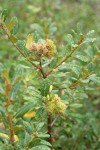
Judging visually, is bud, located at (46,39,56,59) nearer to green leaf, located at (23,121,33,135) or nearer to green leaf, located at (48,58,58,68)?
green leaf, located at (48,58,58,68)

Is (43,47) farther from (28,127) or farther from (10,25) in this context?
(28,127)

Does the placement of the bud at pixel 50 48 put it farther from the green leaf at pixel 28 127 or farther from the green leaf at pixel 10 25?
the green leaf at pixel 28 127

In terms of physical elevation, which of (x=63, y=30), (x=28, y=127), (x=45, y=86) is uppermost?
(x=63, y=30)

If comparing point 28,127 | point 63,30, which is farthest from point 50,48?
point 63,30

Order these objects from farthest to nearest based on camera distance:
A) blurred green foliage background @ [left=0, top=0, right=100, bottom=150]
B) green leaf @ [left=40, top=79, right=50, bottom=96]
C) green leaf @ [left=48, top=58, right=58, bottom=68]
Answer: blurred green foliage background @ [left=0, top=0, right=100, bottom=150] → green leaf @ [left=48, top=58, right=58, bottom=68] → green leaf @ [left=40, top=79, right=50, bottom=96]

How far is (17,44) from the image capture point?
1282mm

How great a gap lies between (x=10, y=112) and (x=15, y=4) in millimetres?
2588

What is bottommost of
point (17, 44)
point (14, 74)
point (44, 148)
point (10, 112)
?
point (44, 148)

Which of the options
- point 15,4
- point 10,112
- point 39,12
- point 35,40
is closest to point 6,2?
point 15,4

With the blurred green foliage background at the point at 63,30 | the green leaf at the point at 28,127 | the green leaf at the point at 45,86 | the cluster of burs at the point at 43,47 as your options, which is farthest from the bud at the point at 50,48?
the blurred green foliage background at the point at 63,30

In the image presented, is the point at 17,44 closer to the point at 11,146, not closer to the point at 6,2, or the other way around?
the point at 11,146

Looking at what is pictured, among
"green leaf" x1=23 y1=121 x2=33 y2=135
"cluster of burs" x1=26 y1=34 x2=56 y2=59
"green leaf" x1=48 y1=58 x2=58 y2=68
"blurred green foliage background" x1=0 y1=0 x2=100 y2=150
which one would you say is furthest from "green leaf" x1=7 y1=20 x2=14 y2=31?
"blurred green foliage background" x1=0 y1=0 x2=100 y2=150

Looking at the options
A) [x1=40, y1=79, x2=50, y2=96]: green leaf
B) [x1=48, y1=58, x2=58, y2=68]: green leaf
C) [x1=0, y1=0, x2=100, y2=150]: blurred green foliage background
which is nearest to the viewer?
[x1=40, y1=79, x2=50, y2=96]: green leaf

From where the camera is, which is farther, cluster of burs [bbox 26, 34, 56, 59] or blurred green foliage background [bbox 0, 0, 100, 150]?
blurred green foliage background [bbox 0, 0, 100, 150]
